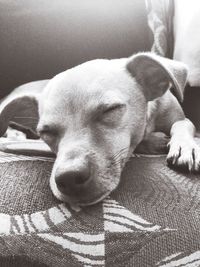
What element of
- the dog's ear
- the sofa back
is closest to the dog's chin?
the dog's ear

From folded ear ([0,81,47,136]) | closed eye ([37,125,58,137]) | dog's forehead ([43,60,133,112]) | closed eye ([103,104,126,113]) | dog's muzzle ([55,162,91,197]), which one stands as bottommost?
folded ear ([0,81,47,136])

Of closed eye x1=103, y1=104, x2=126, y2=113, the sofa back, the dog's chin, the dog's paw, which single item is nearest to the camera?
the dog's chin

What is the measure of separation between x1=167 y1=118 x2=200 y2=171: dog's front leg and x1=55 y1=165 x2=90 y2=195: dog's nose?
1.12 feet

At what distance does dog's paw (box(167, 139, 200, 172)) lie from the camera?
1344 mm

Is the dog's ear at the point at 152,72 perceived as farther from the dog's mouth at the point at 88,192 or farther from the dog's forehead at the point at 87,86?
the dog's mouth at the point at 88,192

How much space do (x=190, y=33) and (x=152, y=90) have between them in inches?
17.1

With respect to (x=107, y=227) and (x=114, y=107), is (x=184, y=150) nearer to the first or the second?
(x=114, y=107)

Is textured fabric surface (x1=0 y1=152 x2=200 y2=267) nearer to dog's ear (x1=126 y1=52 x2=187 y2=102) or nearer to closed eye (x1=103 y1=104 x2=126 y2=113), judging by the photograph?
closed eye (x1=103 y1=104 x2=126 y2=113)

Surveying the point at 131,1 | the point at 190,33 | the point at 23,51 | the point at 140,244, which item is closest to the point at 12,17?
the point at 23,51

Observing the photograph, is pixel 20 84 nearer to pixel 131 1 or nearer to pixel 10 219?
pixel 131 1

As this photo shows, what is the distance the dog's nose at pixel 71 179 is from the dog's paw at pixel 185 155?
34cm

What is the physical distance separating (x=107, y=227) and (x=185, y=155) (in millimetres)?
465

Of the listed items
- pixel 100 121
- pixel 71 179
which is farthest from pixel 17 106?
pixel 71 179

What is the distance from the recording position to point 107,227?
3.42ft
